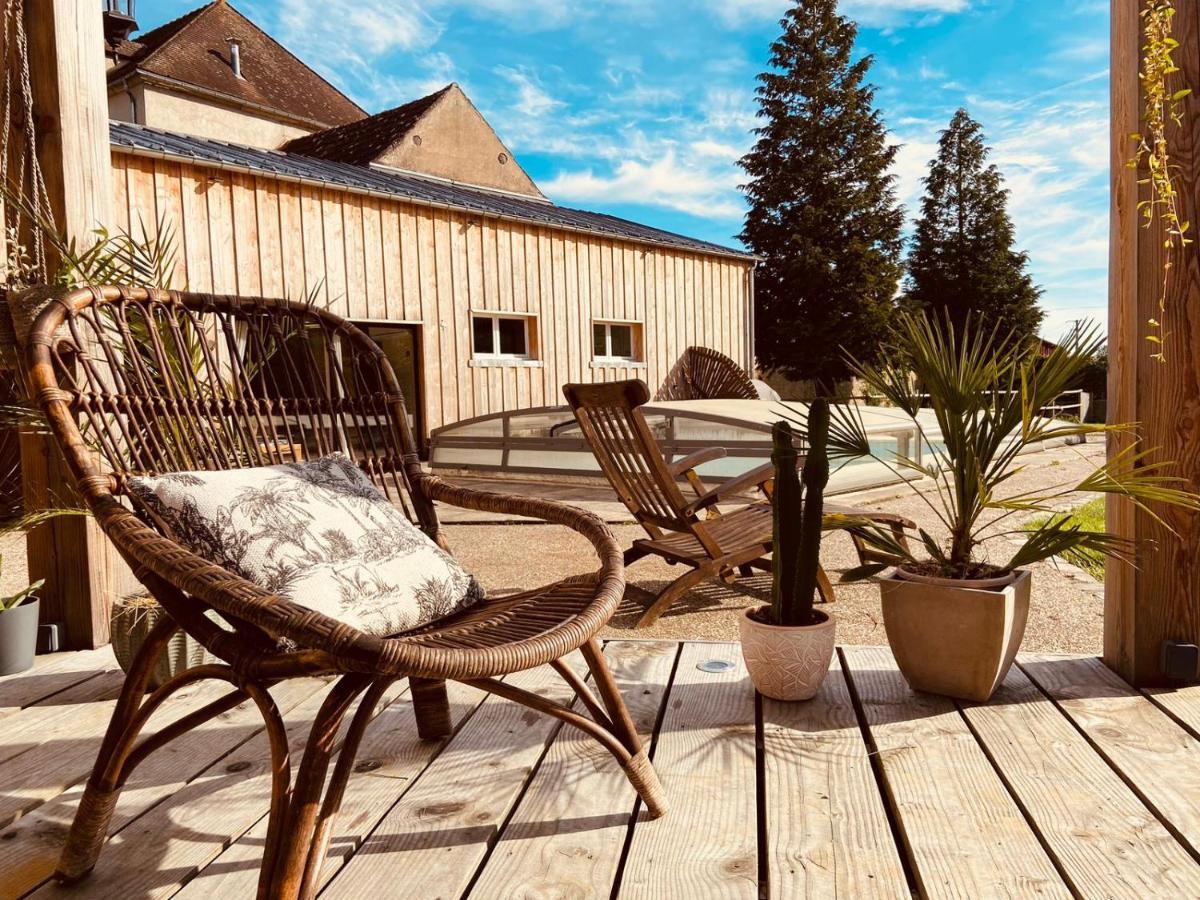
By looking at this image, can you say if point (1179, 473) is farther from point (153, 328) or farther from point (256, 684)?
point (153, 328)

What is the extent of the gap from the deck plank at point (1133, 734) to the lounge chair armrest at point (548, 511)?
1.17m

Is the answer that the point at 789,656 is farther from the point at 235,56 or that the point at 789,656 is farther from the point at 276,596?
the point at 235,56

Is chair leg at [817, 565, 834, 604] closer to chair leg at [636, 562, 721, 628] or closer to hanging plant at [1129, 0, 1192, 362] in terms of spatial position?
chair leg at [636, 562, 721, 628]

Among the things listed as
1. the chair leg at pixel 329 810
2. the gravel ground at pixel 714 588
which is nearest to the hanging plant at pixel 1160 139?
A: the gravel ground at pixel 714 588

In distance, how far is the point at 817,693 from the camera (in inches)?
92.0

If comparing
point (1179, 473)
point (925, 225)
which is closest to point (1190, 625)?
point (1179, 473)

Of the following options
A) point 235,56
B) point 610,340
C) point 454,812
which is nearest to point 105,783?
point 454,812

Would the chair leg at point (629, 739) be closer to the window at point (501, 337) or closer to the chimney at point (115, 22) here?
the window at point (501, 337)

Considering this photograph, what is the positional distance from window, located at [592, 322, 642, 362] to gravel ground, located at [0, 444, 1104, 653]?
549cm

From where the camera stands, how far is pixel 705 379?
40.8ft

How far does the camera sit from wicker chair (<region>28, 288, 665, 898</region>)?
1.22m

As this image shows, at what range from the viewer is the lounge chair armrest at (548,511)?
5.47ft

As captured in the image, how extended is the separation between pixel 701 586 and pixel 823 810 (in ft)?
8.25

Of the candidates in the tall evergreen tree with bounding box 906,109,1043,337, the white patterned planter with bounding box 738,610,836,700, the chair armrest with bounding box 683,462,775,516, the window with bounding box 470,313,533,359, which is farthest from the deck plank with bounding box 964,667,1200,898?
the tall evergreen tree with bounding box 906,109,1043,337
